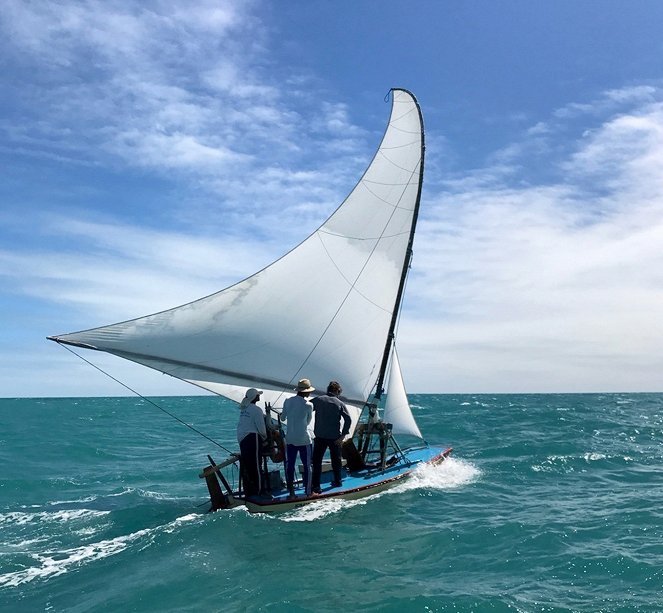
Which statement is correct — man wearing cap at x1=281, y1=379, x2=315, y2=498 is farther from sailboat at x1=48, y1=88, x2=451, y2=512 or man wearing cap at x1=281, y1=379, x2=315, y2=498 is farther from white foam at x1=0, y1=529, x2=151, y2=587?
white foam at x1=0, y1=529, x2=151, y2=587

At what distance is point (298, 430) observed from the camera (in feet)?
34.0

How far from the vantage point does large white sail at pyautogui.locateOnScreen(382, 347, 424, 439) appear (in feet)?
44.8

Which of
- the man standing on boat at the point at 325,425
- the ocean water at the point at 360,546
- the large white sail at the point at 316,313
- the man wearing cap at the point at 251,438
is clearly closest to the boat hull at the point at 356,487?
the ocean water at the point at 360,546

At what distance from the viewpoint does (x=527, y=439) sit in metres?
24.1

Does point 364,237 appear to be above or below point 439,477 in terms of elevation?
above

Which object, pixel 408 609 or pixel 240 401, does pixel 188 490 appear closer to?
pixel 240 401

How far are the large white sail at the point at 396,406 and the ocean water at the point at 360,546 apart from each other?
1197 mm

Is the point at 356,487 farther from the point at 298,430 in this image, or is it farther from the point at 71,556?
the point at 71,556

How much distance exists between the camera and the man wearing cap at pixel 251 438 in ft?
34.1

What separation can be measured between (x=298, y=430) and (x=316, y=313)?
2903 millimetres

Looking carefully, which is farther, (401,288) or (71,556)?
(401,288)

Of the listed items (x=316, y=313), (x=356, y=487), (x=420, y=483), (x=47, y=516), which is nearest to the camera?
(x=356, y=487)

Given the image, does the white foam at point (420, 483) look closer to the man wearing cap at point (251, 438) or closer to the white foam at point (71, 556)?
the man wearing cap at point (251, 438)

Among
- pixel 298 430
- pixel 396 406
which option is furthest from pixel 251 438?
pixel 396 406
